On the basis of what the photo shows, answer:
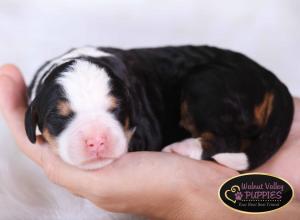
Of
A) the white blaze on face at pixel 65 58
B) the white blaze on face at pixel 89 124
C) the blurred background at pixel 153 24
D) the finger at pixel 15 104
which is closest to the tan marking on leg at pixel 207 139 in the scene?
the white blaze on face at pixel 89 124

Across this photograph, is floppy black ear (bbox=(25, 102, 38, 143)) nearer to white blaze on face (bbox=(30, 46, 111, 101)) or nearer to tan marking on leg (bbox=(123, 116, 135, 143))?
white blaze on face (bbox=(30, 46, 111, 101))

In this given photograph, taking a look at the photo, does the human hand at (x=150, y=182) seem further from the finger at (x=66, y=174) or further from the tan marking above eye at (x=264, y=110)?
the tan marking above eye at (x=264, y=110)

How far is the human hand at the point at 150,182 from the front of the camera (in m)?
1.62

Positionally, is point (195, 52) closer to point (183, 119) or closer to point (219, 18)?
point (183, 119)

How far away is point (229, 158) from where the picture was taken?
1718mm

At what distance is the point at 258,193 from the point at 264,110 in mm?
444

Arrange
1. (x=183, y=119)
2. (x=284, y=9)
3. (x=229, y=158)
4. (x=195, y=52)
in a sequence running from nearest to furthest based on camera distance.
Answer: (x=229, y=158), (x=183, y=119), (x=195, y=52), (x=284, y=9)

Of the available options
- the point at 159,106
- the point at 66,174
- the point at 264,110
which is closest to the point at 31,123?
the point at 66,174

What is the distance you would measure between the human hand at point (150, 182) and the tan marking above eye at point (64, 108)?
17 centimetres

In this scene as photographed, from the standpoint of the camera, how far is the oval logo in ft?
4.76

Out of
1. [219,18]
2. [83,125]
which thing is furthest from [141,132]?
[219,18]

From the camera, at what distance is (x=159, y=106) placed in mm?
1919

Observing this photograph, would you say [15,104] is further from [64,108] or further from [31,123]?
[64,108]

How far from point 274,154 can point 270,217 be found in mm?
332
